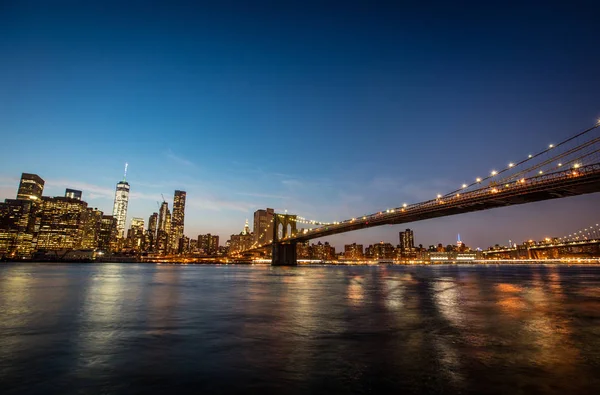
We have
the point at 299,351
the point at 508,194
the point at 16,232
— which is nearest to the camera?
the point at 299,351

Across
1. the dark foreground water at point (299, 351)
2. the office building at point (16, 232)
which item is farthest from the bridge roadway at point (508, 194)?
the office building at point (16, 232)

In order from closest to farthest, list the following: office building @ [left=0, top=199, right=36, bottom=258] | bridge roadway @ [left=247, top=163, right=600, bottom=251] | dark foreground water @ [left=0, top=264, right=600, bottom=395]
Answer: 1. dark foreground water @ [left=0, top=264, right=600, bottom=395]
2. bridge roadway @ [left=247, top=163, right=600, bottom=251]
3. office building @ [left=0, top=199, right=36, bottom=258]

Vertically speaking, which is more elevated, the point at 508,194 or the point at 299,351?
the point at 508,194

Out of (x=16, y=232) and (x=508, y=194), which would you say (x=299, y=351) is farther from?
(x=16, y=232)

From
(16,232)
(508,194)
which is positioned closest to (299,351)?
(508,194)

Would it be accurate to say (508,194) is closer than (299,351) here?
No

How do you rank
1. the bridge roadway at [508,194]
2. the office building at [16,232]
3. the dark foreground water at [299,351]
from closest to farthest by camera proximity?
1. the dark foreground water at [299,351]
2. the bridge roadway at [508,194]
3. the office building at [16,232]

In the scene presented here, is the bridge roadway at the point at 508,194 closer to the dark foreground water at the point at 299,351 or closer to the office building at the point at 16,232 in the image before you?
the dark foreground water at the point at 299,351

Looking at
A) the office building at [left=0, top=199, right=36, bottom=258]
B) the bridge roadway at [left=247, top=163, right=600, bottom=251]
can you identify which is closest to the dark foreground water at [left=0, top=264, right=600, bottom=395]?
the bridge roadway at [left=247, top=163, right=600, bottom=251]

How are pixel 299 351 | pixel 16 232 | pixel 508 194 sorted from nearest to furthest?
pixel 299 351 → pixel 508 194 → pixel 16 232

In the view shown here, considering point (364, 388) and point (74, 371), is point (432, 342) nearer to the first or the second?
point (364, 388)

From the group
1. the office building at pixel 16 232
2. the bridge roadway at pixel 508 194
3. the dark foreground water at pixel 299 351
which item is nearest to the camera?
the dark foreground water at pixel 299 351

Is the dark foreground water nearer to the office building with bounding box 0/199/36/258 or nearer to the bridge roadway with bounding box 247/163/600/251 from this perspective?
the bridge roadway with bounding box 247/163/600/251

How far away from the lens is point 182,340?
10.2 meters
